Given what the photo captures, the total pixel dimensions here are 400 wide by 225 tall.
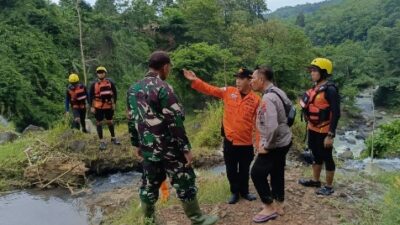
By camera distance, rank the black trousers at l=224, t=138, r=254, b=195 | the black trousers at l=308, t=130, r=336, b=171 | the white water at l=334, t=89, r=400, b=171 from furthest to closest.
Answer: the white water at l=334, t=89, r=400, b=171
the black trousers at l=308, t=130, r=336, b=171
the black trousers at l=224, t=138, r=254, b=195

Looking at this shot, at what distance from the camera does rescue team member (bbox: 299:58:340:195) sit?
520 cm

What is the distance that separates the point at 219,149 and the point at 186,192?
6221mm

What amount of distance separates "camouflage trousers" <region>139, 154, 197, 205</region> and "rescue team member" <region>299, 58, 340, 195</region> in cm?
204

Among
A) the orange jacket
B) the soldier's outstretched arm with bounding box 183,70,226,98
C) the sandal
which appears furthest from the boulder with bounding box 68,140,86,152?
the sandal

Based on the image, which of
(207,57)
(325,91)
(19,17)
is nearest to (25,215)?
(325,91)

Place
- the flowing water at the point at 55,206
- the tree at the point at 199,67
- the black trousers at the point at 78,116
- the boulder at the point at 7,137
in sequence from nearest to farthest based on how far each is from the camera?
the flowing water at the point at 55,206 → the black trousers at the point at 78,116 → the boulder at the point at 7,137 → the tree at the point at 199,67

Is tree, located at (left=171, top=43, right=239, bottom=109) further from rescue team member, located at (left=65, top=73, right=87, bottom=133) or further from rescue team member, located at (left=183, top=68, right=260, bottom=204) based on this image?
rescue team member, located at (left=183, top=68, right=260, bottom=204)

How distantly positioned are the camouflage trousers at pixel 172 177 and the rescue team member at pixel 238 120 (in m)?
0.95

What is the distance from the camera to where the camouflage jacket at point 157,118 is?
396cm

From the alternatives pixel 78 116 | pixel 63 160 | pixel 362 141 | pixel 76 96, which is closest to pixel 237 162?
pixel 63 160

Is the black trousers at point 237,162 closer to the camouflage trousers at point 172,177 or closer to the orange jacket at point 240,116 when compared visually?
the orange jacket at point 240,116

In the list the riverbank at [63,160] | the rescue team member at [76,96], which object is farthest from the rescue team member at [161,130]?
the rescue team member at [76,96]

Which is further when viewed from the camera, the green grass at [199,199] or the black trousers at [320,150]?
the black trousers at [320,150]

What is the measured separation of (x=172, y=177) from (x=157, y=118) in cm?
64
